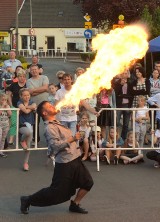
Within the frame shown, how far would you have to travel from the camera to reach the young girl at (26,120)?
10.7 meters

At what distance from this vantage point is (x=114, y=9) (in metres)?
47.2

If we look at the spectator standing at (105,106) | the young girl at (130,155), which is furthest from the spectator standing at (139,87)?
the young girl at (130,155)

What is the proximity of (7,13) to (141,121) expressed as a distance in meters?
71.6

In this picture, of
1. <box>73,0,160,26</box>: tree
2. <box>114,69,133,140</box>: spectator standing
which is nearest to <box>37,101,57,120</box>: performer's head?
<box>114,69,133,140</box>: spectator standing

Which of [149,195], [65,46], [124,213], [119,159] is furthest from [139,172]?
[65,46]

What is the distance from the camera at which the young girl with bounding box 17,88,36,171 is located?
421 inches

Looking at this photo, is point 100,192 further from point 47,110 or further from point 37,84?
point 37,84

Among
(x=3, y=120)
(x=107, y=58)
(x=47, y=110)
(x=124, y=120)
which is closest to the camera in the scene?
(x=47, y=110)

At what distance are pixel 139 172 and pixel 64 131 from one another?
314 centimetres

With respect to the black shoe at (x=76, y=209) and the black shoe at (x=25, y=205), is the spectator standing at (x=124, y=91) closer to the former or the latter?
the black shoe at (x=76, y=209)

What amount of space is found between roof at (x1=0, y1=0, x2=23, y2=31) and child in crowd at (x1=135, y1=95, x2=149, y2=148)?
223 ft

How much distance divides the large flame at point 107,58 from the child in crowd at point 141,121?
1.62 meters

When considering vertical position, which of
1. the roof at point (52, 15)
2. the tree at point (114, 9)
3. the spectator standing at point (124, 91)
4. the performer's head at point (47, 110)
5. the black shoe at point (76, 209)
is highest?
the roof at point (52, 15)

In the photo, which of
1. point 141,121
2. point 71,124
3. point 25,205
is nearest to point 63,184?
point 25,205
